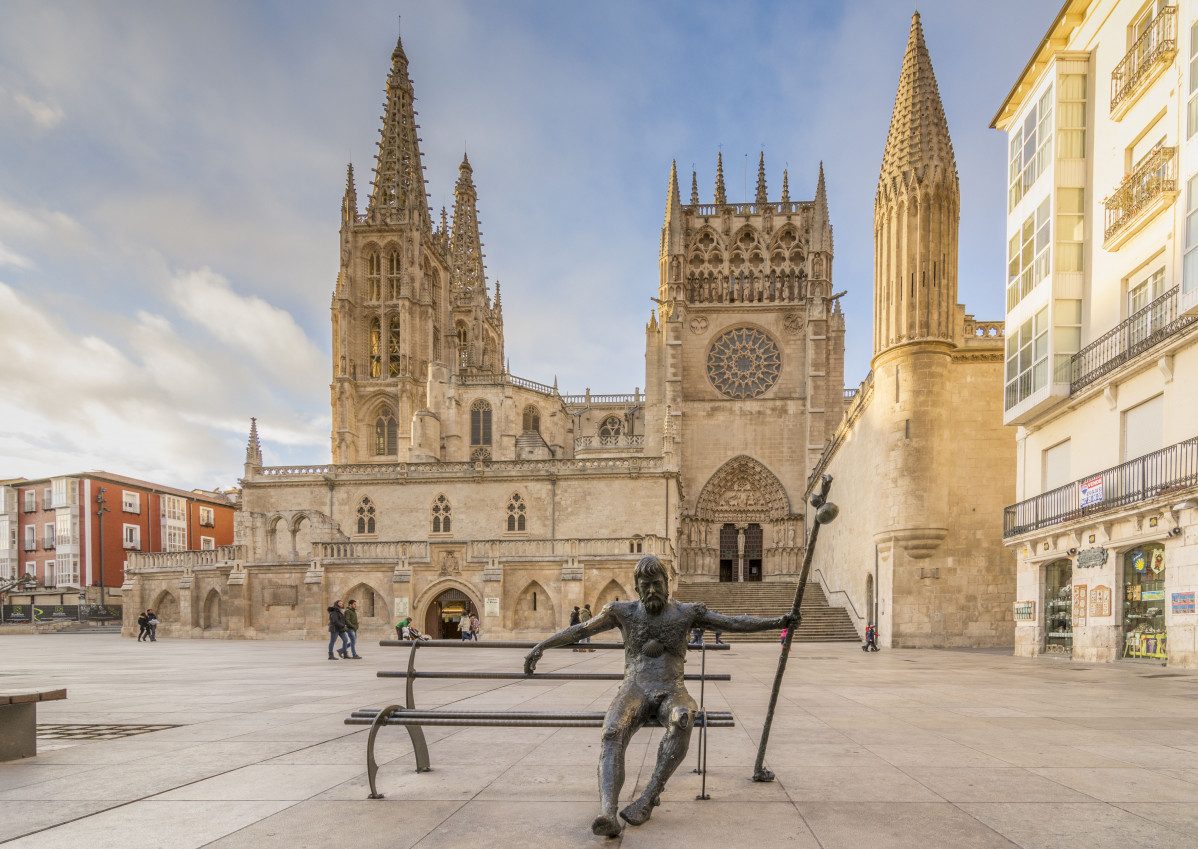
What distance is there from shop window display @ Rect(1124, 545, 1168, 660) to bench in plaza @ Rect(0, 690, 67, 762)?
53.9 feet

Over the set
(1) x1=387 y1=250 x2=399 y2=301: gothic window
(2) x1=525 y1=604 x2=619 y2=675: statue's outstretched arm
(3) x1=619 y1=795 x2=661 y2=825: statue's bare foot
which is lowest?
(3) x1=619 y1=795 x2=661 y2=825: statue's bare foot

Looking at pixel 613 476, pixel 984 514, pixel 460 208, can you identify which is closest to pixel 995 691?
pixel 984 514

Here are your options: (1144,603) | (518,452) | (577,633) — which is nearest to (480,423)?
(518,452)

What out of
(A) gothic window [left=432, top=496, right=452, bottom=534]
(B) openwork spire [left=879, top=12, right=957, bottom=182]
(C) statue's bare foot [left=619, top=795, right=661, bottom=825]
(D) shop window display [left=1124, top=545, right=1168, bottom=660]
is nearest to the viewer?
(C) statue's bare foot [left=619, top=795, right=661, bottom=825]

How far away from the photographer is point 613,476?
116 feet

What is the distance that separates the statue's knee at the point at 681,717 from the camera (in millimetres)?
3822

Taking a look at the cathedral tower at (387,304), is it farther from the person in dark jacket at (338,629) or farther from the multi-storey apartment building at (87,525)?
the person in dark jacket at (338,629)

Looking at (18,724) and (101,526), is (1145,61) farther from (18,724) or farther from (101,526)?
(101,526)

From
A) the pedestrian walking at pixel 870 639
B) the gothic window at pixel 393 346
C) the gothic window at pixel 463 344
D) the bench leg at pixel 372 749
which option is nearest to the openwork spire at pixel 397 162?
the gothic window at pixel 393 346

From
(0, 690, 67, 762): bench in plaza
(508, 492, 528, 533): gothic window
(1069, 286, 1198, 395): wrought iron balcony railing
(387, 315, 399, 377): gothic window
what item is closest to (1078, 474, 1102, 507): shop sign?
(1069, 286, 1198, 395): wrought iron balcony railing

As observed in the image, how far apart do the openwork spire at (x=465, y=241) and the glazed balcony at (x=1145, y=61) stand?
A: 201 feet

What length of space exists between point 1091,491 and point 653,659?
15.4 metres

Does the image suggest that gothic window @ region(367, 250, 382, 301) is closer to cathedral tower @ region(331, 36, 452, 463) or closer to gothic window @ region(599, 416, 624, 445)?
cathedral tower @ region(331, 36, 452, 463)

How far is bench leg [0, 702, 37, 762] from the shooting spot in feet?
17.9
